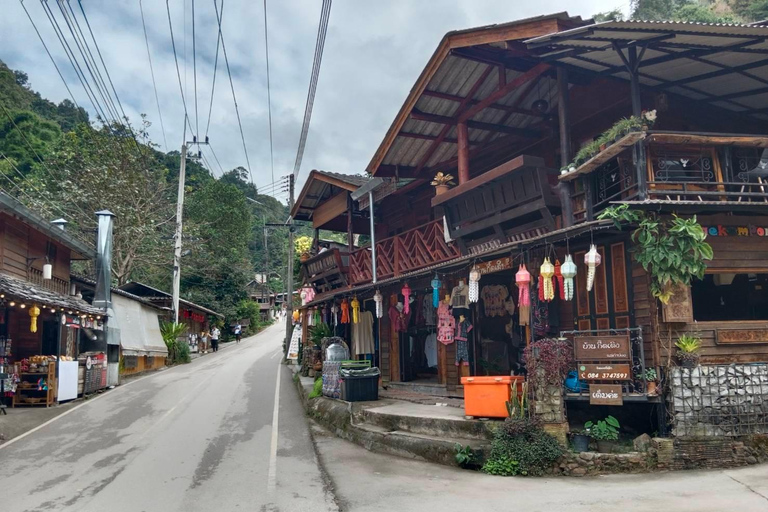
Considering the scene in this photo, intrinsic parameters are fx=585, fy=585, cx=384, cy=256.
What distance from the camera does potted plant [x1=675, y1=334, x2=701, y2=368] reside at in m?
9.10

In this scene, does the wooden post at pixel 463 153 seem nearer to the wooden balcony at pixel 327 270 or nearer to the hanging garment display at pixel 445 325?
the hanging garment display at pixel 445 325

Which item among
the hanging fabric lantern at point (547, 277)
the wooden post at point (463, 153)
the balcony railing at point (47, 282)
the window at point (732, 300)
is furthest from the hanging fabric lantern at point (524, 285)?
the balcony railing at point (47, 282)

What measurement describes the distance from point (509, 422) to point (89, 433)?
10.00 m

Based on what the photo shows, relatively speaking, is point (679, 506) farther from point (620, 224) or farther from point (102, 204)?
point (102, 204)

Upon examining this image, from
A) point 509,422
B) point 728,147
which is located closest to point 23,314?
point 509,422

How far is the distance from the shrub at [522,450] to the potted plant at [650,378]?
5.52 feet

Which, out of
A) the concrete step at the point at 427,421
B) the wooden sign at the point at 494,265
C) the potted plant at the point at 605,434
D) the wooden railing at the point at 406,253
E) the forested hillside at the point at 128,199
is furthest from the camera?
the forested hillside at the point at 128,199

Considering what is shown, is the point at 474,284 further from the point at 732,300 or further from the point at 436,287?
the point at 732,300

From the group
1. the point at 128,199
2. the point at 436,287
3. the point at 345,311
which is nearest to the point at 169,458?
the point at 436,287

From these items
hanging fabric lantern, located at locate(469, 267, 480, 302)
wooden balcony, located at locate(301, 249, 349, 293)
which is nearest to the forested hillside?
wooden balcony, located at locate(301, 249, 349, 293)

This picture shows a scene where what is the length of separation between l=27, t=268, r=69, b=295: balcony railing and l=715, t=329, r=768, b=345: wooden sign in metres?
19.2

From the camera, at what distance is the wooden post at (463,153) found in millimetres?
13821

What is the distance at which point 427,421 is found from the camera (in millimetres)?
11016

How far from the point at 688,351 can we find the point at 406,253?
8652mm
